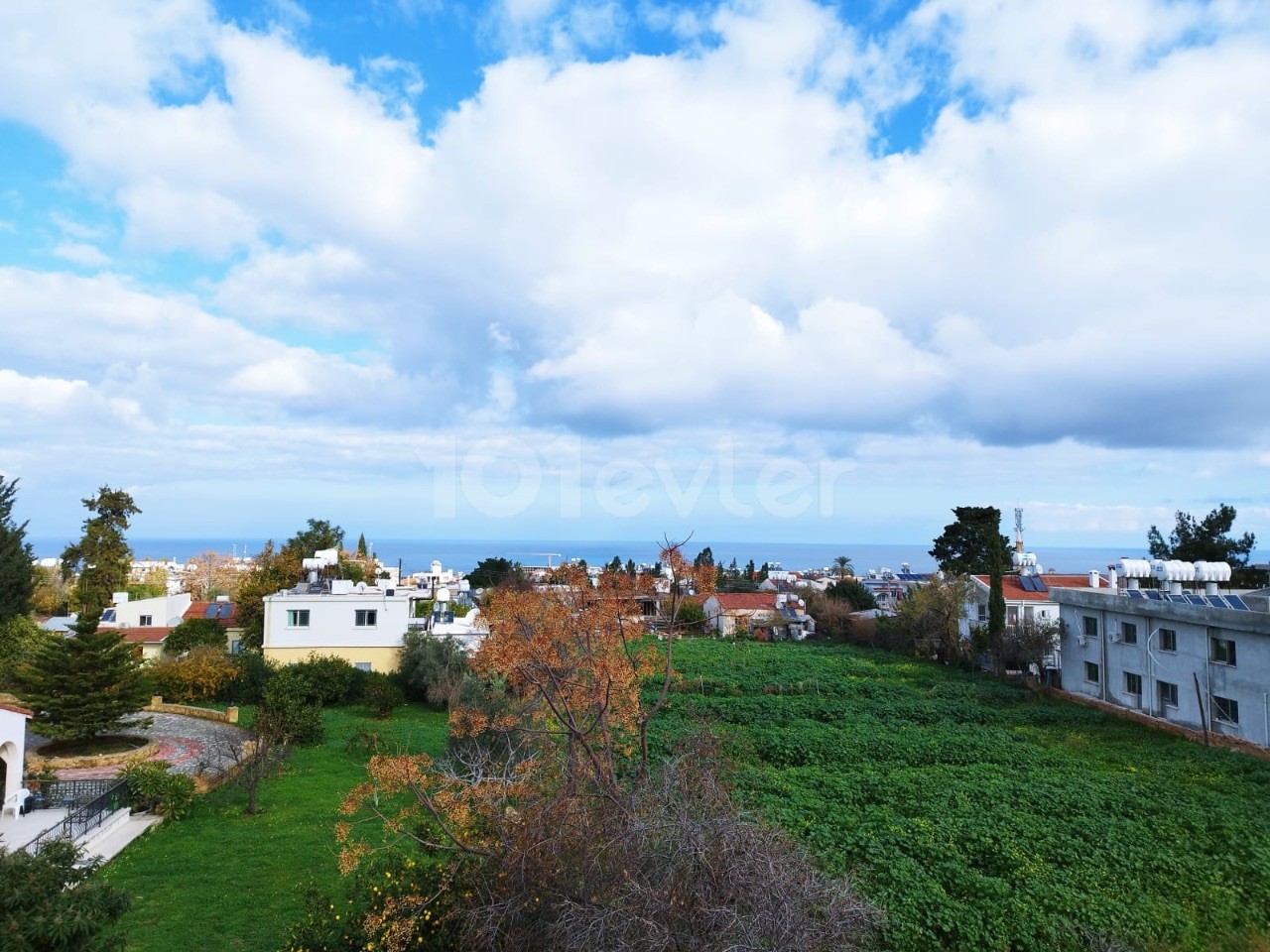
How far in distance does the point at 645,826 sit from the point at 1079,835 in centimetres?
1003

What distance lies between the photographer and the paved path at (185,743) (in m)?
18.2

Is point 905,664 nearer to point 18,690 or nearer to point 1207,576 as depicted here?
point 1207,576

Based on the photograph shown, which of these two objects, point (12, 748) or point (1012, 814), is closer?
point (1012, 814)

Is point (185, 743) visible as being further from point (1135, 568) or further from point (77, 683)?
point (1135, 568)

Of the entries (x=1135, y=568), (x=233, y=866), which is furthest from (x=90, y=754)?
(x=1135, y=568)

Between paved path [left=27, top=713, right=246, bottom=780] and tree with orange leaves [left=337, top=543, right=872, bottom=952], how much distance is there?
12711mm

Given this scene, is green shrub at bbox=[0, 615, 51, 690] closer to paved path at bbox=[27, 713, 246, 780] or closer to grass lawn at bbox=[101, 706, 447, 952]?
paved path at bbox=[27, 713, 246, 780]

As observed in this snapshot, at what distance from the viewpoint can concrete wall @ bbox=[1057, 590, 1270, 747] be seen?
20.1 m

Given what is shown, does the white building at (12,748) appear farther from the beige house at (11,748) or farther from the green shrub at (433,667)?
the green shrub at (433,667)

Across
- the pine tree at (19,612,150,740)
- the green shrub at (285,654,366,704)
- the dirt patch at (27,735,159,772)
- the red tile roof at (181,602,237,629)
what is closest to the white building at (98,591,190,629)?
the red tile roof at (181,602,237,629)

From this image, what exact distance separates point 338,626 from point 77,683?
11.9 meters

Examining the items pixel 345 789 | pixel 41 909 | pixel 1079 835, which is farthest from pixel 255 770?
pixel 1079 835

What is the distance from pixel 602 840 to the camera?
686 cm

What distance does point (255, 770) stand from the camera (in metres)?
16.2
